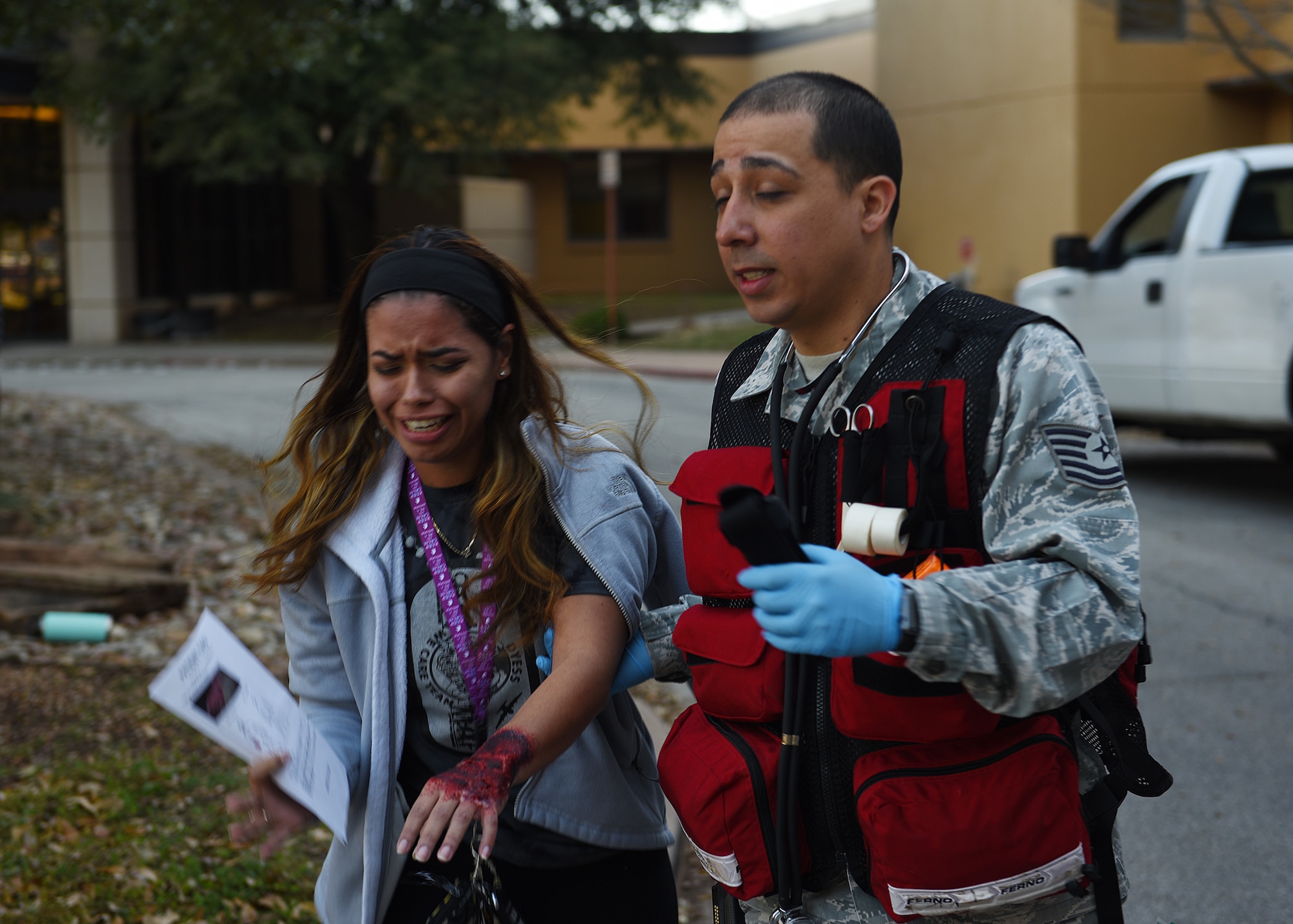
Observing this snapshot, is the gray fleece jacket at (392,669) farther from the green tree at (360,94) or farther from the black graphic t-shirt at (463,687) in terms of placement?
the green tree at (360,94)

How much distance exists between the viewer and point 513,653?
2.41 m

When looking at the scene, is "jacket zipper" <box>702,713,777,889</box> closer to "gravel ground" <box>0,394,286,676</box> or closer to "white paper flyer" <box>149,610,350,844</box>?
"white paper flyer" <box>149,610,350,844</box>

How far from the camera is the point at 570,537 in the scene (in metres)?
2.37

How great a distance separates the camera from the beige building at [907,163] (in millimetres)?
A: 21109

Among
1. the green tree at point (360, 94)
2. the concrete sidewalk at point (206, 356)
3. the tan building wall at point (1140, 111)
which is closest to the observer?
the concrete sidewalk at point (206, 356)

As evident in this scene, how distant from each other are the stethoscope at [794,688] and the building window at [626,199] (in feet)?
115

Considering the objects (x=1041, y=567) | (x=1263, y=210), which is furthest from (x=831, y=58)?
(x=1041, y=567)

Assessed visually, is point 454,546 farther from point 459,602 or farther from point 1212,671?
point 1212,671

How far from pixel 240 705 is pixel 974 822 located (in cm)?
109

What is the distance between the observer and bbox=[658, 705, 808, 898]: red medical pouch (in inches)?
76.3

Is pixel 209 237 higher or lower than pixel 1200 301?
higher

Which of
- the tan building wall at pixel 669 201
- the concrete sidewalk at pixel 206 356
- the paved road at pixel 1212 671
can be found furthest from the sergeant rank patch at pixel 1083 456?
the tan building wall at pixel 669 201

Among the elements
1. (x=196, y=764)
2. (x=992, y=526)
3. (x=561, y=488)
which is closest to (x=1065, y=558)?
(x=992, y=526)

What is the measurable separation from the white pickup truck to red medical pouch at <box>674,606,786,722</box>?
24.6 ft
